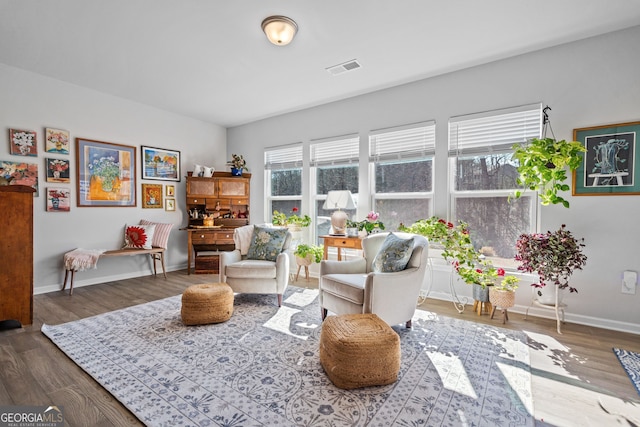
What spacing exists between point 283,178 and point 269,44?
2655 mm

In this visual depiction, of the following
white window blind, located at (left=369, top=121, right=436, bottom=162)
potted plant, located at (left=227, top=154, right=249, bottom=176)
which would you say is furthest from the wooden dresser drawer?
white window blind, located at (left=369, top=121, right=436, bottom=162)

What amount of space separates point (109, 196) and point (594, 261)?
6165 millimetres

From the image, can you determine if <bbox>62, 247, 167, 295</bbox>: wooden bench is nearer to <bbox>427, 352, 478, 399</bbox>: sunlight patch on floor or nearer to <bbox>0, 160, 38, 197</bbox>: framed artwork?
<bbox>0, 160, 38, 197</bbox>: framed artwork

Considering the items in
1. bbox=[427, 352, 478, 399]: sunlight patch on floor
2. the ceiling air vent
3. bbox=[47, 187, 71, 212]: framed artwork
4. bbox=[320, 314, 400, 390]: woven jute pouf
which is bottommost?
bbox=[427, 352, 478, 399]: sunlight patch on floor

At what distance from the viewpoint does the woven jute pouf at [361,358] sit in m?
1.83

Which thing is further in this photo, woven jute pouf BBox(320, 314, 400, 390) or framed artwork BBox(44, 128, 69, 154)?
framed artwork BBox(44, 128, 69, 154)

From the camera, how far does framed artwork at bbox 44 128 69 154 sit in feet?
12.8

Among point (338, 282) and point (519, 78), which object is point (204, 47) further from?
point (519, 78)

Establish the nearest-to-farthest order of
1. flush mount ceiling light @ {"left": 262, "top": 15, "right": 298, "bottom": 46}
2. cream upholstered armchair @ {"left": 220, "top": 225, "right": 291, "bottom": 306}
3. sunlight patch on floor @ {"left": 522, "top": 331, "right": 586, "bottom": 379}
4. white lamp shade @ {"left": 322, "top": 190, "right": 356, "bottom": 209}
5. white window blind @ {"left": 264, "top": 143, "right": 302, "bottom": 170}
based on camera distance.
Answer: sunlight patch on floor @ {"left": 522, "top": 331, "right": 586, "bottom": 379} < flush mount ceiling light @ {"left": 262, "top": 15, "right": 298, "bottom": 46} < cream upholstered armchair @ {"left": 220, "top": 225, "right": 291, "bottom": 306} < white lamp shade @ {"left": 322, "top": 190, "right": 356, "bottom": 209} < white window blind @ {"left": 264, "top": 143, "right": 302, "bottom": 170}

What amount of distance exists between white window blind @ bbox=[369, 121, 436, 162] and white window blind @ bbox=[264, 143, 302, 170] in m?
1.41

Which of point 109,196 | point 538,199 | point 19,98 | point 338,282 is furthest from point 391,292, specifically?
point 19,98

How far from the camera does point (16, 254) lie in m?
2.77

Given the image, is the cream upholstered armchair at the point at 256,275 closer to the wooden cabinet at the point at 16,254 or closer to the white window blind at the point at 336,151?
the wooden cabinet at the point at 16,254

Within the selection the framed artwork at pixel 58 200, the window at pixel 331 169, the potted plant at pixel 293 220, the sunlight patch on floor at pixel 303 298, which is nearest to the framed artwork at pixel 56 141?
the framed artwork at pixel 58 200
